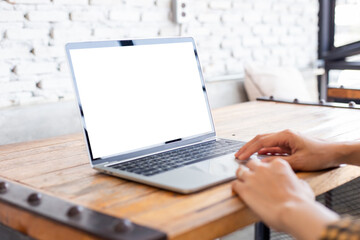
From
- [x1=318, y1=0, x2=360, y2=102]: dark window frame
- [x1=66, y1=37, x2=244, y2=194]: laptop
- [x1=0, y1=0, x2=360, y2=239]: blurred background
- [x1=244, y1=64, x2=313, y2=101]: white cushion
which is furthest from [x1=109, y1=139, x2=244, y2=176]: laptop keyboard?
[x1=318, y1=0, x2=360, y2=102]: dark window frame

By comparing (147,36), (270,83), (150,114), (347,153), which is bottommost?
(270,83)

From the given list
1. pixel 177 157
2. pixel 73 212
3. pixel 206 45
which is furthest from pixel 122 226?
pixel 206 45

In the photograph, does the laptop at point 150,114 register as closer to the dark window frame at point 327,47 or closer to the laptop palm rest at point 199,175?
the laptop palm rest at point 199,175

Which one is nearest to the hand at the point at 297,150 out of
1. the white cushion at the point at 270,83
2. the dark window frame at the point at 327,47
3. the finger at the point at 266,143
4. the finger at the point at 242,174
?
the finger at the point at 266,143

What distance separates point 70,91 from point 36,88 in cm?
16

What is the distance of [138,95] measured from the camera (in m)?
1.14

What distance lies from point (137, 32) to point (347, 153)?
1.44m

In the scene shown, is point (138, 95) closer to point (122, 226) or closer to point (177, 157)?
point (177, 157)

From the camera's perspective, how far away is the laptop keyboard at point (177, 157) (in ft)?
3.20

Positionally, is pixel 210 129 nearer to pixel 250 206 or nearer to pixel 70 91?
pixel 250 206

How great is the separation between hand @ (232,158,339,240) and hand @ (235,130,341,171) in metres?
0.15

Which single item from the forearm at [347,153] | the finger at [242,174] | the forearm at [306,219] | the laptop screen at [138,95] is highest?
the laptop screen at [138,95]

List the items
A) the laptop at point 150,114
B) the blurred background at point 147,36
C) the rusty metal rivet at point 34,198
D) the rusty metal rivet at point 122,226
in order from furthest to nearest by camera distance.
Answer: the blurred background at point 147,36, the laptop at point 150,114, the rusty metal rivet at point 34,198, the rusty metal rivet at point 122,226

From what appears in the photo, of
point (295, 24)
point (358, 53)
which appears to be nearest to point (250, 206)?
point (295, 24)
